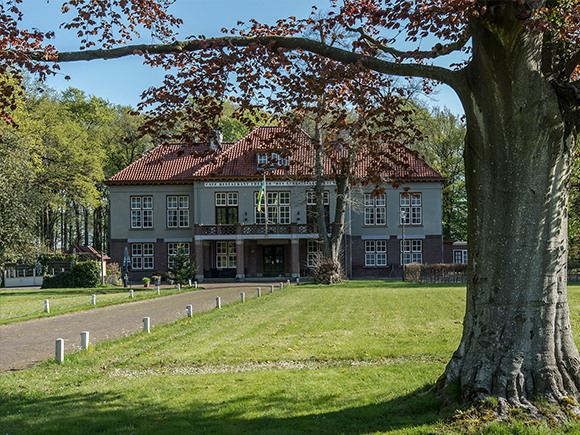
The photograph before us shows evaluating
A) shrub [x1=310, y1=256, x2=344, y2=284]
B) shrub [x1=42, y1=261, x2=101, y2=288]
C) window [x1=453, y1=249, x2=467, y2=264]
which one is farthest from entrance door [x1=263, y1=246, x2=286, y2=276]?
window [x1=453, y1=249, x2=467, y2=264]

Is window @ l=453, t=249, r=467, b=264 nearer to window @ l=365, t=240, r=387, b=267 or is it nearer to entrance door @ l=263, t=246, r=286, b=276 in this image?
window @ l=365, t=240, r=387, b=267

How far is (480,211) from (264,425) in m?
3.36

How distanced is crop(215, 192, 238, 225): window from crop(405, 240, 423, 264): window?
1368 cm

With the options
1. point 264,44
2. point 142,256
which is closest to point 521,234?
point 264,44

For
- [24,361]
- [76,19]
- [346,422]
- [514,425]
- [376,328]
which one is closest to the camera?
[514,425]

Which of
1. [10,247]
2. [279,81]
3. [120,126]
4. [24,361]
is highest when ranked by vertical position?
[120,126]

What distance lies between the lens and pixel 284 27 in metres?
8.09

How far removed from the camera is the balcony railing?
125 feet

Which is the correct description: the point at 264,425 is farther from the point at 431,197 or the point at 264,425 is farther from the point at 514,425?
the point at 431,197

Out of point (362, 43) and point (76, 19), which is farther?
point (76, 19)

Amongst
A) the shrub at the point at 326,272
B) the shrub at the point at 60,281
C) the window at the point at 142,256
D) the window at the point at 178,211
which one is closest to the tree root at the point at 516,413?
the shrub at the point at 326,272

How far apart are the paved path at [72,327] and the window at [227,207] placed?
1893cm

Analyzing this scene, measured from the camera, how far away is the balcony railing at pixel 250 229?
125 feet

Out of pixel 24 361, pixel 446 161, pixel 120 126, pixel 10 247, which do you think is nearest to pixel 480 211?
pixel 24 361
